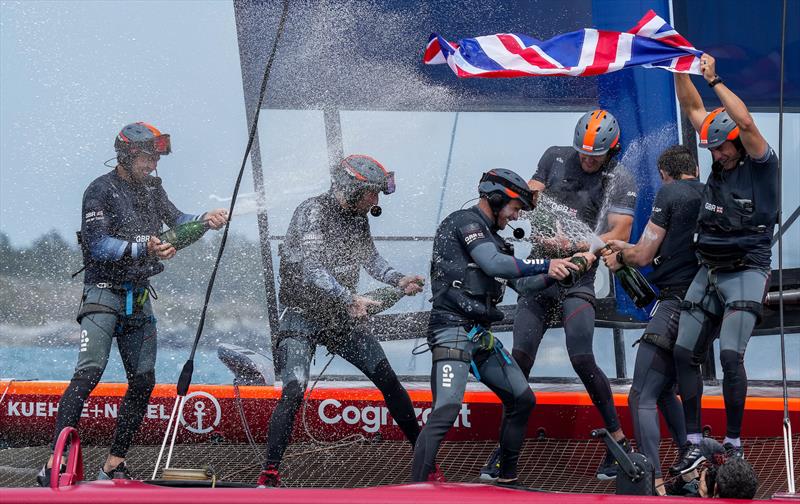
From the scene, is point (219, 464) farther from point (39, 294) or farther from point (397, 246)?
point (39, 294)

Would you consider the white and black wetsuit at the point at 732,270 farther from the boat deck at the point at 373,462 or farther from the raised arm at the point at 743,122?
the boat deck at the point at 373,462

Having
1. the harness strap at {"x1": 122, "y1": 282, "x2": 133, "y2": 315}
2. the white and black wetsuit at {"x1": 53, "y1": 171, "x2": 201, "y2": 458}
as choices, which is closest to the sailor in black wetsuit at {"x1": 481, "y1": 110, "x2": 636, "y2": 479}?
the white and black wetsuit at {"x1": 53, "y1": 171, "x2": 201, "y2": 458}

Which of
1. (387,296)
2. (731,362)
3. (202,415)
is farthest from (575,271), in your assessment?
(202,415)

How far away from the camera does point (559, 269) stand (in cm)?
596

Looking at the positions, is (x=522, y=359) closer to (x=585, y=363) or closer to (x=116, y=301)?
(x=585, y=363)

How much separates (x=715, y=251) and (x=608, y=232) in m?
0.86

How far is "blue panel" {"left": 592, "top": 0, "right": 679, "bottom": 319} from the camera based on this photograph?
313 inches

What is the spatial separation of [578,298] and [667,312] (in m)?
0.54

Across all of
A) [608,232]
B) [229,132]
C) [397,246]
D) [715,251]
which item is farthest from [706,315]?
[229,132]

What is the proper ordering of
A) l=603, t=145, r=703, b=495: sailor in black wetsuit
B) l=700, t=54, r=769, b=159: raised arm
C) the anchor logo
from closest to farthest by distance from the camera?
1. l=700, t=54, r=769, b=159: raised arm
2. l=603, t=145, r=703, b=495: sailor in black wetsuit
3. the anchor logo

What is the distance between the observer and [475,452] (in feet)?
24.0

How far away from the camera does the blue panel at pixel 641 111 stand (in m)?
7.95

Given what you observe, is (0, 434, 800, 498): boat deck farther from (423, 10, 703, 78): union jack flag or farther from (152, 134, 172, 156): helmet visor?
(423, 10, 703, 78): union jack flag

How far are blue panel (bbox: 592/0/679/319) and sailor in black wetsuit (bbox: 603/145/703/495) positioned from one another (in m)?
1.44
